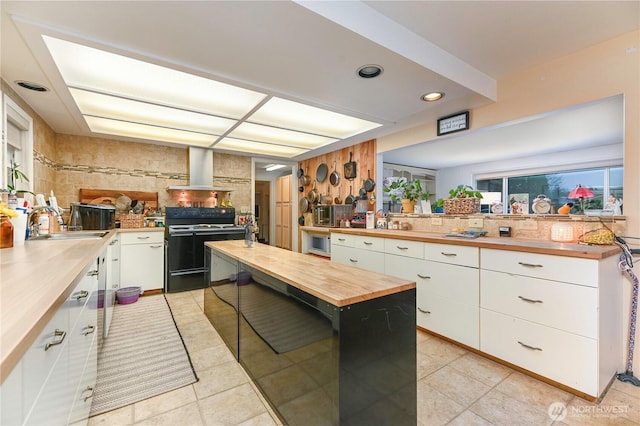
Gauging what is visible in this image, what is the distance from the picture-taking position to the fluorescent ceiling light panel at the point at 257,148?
4488 mm

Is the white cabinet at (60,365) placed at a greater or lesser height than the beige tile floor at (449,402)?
greater

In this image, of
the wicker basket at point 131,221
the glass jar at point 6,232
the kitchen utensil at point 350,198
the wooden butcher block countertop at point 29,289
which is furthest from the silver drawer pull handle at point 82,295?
the kitchen utensil at point 350,198

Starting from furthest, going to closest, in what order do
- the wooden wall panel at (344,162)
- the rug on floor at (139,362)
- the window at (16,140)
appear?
the wooden wall panel at (344,162) → the window at (16,140) → the rug on floor at (139,362)

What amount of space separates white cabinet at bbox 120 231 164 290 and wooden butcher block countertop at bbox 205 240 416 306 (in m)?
2.61

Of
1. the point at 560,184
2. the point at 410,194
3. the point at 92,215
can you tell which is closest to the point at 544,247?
the point at 410,194

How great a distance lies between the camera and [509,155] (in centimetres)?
549

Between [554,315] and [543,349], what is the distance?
0.26 meters

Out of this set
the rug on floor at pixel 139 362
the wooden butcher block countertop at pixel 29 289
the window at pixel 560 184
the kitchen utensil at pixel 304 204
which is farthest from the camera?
the kitchen utensil at pixel 304 204

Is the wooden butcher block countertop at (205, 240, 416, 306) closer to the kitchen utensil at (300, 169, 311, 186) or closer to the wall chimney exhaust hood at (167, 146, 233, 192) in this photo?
the wall chimney exhaust hood at (167, 146, 233, 192)

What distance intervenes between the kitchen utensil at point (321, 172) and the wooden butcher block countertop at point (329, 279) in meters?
3.46

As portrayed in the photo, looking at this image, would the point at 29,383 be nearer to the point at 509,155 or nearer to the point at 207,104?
the point at 207,104

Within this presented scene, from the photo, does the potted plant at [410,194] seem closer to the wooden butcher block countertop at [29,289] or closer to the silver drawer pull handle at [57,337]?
the wooden butcher block countertop at [29,289]

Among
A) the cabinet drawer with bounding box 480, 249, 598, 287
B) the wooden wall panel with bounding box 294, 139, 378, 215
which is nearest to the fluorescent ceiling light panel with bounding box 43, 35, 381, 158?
the wooden wall panel with bounding box 294, 139, 378, 215

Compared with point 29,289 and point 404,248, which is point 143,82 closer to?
point 29,289
